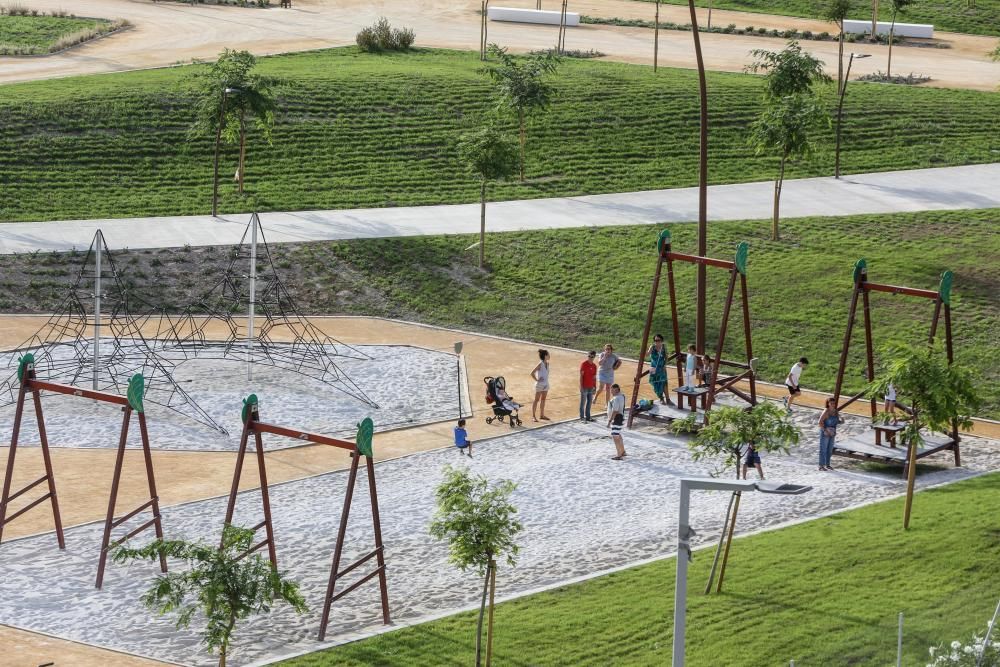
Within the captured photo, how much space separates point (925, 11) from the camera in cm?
6612

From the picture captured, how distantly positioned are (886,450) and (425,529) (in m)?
9.00

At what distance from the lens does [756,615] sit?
1908 centimetres

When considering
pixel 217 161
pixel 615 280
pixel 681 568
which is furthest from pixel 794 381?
pixel 217 161

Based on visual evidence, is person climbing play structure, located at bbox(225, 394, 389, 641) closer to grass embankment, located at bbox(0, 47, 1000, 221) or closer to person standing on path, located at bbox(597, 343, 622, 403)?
person standing on path, located at bbox(597, 343, 622, 403)

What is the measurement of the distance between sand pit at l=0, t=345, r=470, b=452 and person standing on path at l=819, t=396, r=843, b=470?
24.1 feet

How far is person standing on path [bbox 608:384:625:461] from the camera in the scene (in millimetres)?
26234

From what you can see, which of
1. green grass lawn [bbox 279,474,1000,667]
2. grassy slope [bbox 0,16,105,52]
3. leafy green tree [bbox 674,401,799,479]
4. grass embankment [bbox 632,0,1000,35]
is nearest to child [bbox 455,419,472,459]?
green grass lawn [bbox 279,474,1000,667]

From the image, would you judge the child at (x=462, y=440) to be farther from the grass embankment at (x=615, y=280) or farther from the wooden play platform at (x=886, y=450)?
the grass embankment at (x=615, y=280)

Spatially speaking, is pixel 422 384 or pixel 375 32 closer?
pixel 422 384

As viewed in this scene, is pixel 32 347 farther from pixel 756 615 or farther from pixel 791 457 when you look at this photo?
pixel 756 615

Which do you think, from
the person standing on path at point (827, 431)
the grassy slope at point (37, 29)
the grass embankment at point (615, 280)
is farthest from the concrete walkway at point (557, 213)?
the grassy slope at point (37, 29)

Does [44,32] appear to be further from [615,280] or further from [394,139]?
[615,280]

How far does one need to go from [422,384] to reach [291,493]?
641 centimetres

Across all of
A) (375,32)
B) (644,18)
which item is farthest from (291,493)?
(644,18)
